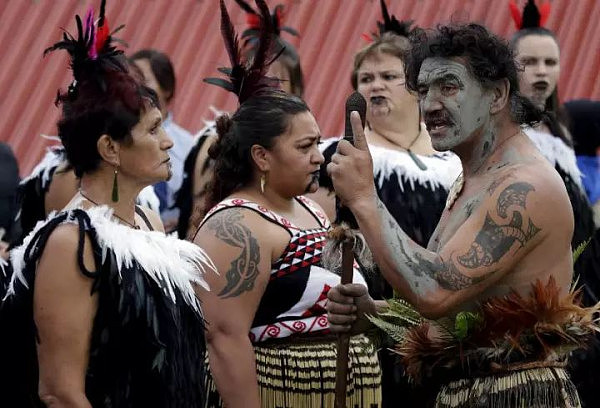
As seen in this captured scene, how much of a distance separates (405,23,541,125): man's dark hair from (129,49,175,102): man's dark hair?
3.02 m

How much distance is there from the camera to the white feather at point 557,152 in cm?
668

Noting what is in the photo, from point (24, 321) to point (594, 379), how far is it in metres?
3.51

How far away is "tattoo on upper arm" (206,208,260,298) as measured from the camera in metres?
4.89

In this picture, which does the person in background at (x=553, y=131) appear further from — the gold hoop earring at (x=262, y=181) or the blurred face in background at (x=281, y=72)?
the gold hoop earring at (x=262, y=181)

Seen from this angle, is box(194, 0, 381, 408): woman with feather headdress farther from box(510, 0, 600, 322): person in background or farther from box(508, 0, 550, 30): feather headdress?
box(508, 0, 550, 30): feather headdress

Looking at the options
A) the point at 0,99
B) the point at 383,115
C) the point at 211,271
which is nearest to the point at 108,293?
the point at 211,271

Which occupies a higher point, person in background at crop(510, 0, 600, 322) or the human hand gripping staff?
person in background at crop(510, 0, 600, 322)

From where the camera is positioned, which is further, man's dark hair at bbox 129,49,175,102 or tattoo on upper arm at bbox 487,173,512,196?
man's dark hair at bbox 129,49,175,102

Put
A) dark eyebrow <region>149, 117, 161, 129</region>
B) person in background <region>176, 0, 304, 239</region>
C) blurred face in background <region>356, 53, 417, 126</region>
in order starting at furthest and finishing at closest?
person in background <region>176, 0, 304, 239</region>, blurred face in background <region>356, 53, 417, 126</region>, dark eyebrow <region>149, 117, 161, 129</region>

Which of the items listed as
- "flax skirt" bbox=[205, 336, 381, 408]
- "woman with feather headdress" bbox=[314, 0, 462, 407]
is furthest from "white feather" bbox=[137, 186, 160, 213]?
"flax skirt" bbox=[205, 336, 381, 408]

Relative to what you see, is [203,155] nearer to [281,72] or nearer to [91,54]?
[281,72]

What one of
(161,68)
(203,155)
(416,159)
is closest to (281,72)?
(203,155)

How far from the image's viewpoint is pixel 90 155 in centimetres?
433

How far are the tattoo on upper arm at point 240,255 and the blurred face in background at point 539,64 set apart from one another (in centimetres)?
242
